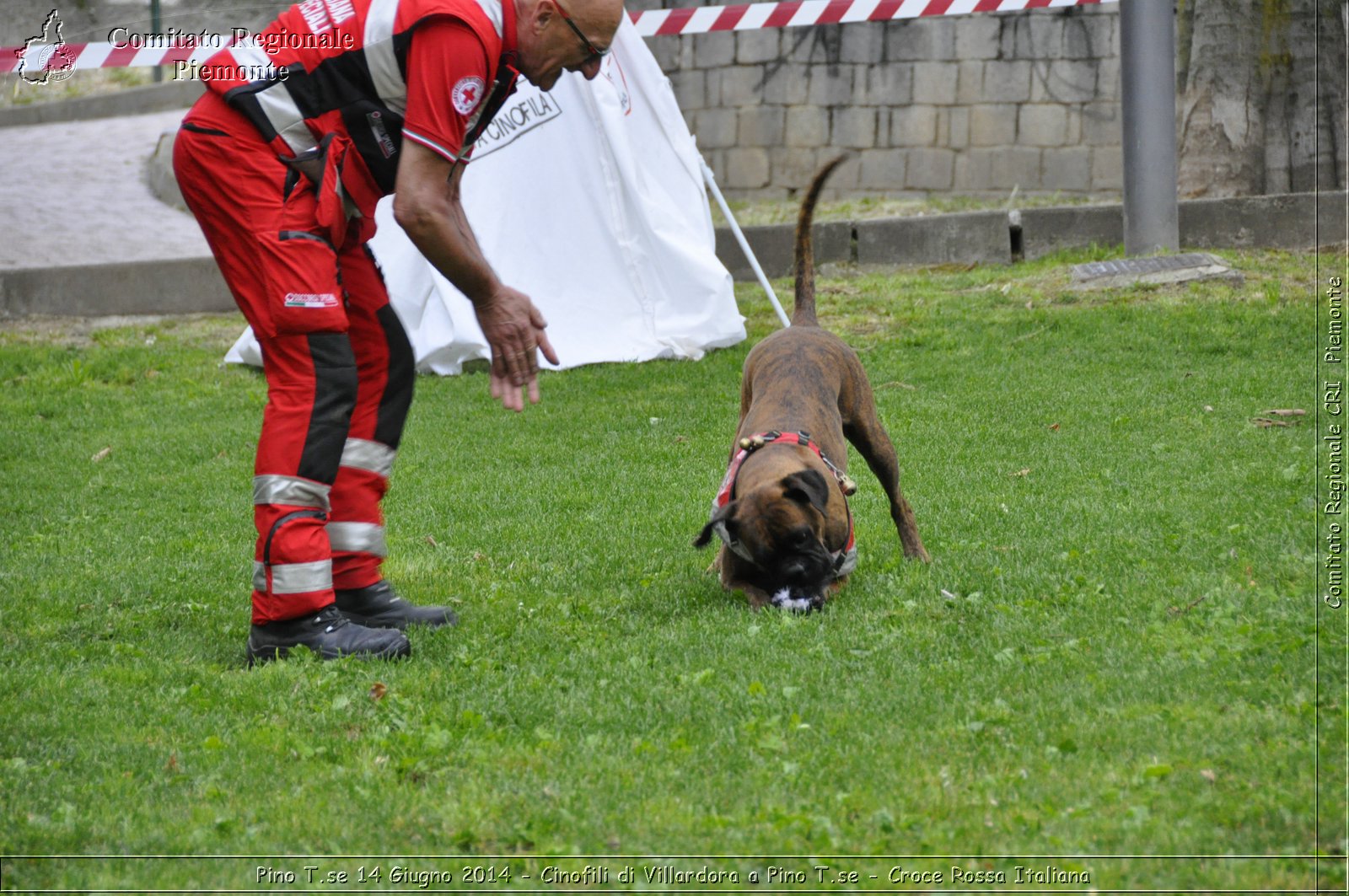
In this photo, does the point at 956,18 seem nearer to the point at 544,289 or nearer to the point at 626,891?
→ the point at 544,289

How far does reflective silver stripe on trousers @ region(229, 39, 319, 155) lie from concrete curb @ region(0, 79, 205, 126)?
1948 cm

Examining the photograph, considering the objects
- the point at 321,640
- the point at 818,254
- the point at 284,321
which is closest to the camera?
the point at 284,321

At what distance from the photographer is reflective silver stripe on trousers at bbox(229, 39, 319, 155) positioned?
4.10 m

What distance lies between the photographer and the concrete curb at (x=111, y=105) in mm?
22094

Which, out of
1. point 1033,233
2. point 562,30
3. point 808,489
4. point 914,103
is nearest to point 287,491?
point 562,30

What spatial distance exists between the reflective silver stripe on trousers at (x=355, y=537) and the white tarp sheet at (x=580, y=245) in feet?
16.7

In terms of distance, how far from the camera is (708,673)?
406 centimetres

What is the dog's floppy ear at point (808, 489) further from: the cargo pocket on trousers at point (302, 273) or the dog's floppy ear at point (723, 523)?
the cargo pocket on trousers at point (302, 273)

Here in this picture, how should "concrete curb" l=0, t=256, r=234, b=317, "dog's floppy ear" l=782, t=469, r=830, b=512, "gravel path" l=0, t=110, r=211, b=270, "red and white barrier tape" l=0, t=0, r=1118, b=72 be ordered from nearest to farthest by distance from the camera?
"dog's floppy ear" l=782, t=469, r=830, b=512 → "red and white barrier tape" l=0, t=0, r=1118, b=72 → "concrete curb" l=0, t=256, r=234, b=317 → "gravel path" l=0, t=110, r=211, b=270

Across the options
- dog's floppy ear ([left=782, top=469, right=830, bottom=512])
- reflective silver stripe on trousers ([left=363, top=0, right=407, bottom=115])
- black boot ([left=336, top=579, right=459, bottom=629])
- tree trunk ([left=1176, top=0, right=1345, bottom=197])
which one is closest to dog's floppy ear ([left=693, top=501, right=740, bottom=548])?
dog's floppy ear ([left=782, top=469, right=830, bottom=512])

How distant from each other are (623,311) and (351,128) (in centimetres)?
583

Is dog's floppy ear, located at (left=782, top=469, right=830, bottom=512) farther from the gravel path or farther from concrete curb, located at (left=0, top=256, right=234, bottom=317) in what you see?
the gravel path

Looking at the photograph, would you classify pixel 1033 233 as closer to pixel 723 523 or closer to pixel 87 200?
pixel 723 523

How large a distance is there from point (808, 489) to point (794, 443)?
0.46 meters
